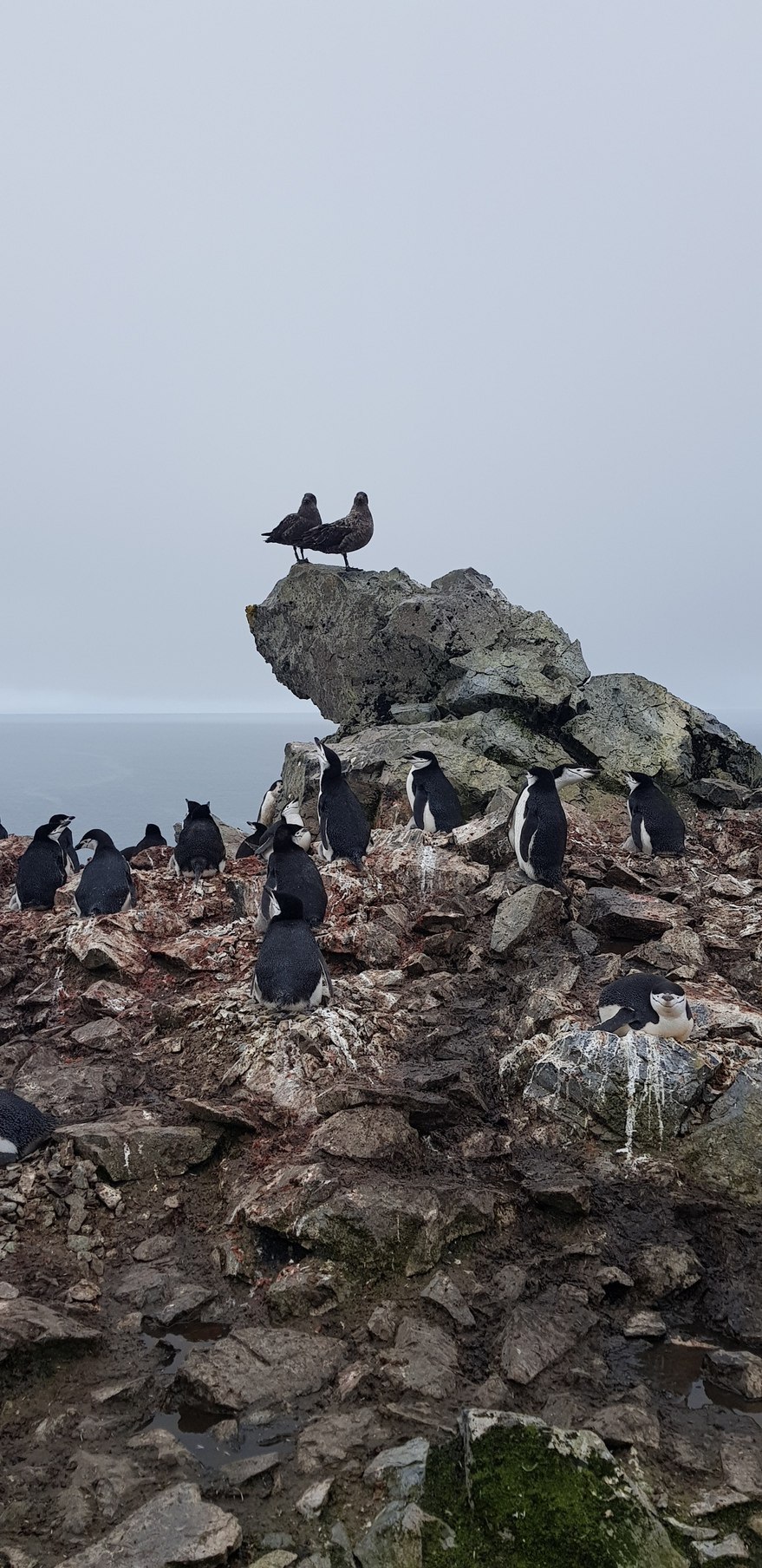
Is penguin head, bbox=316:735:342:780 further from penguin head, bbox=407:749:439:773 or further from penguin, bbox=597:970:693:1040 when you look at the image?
penguin, bbox=597:970:693:1040

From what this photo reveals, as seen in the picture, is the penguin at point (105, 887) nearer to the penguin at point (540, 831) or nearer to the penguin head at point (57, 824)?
the penguin head at point (57, 824)

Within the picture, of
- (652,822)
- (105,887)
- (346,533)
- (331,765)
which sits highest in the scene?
(346,533)

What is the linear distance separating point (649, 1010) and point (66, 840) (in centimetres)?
987

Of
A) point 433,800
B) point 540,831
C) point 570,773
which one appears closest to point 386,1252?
point 540,831

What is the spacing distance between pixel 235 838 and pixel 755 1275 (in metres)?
11.0

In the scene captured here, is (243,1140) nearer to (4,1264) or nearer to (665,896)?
(4,1264)

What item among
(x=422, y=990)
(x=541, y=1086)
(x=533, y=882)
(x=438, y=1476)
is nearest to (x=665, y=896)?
(x=533, y=882)

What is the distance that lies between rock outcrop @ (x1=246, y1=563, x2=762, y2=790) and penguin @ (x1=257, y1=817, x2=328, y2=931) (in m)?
3.57

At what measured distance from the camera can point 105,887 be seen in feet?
29.0

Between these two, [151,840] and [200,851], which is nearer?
[200,851]

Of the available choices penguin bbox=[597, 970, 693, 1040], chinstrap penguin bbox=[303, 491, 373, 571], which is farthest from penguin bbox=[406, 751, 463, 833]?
chinstrap penguin bbox=[303, 491, 373, 571]

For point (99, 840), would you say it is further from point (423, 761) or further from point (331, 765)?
point (423, 761)

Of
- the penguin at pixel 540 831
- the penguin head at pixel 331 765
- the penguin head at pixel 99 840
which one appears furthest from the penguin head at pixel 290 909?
the penguin head at pixel 99 840

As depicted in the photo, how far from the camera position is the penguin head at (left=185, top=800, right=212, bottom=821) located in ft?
35.0
